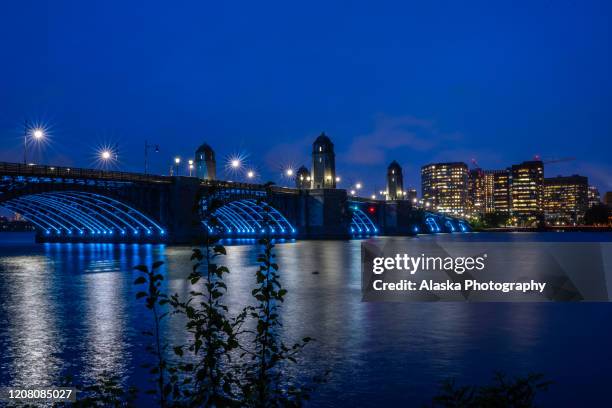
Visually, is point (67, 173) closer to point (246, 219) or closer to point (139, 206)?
point (139, 206)

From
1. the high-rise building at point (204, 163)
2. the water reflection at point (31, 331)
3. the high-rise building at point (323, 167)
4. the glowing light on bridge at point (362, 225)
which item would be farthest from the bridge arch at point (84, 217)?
the glowing light on bridge at point (362, 225)

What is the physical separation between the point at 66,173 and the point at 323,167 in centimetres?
7142

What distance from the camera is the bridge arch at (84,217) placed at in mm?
76438

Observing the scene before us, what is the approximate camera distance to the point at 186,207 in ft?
263

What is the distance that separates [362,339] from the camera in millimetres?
19000

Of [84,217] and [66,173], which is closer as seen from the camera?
[66,173]

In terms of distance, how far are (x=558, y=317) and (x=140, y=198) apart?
61.5 m

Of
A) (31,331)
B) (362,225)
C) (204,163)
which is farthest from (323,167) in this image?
(31,331)

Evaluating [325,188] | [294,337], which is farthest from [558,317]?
[325,188]

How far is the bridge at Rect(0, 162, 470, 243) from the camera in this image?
207 feet

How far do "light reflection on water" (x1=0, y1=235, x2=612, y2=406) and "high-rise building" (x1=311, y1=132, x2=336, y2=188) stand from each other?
310 ft

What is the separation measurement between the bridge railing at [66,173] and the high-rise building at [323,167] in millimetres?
52798

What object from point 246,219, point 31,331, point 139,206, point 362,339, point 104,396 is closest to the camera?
point 104,396

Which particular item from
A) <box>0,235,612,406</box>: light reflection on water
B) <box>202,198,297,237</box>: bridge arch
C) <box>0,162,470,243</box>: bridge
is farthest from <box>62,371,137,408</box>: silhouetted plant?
<box>202,198,297,237</box>: bridge arch
